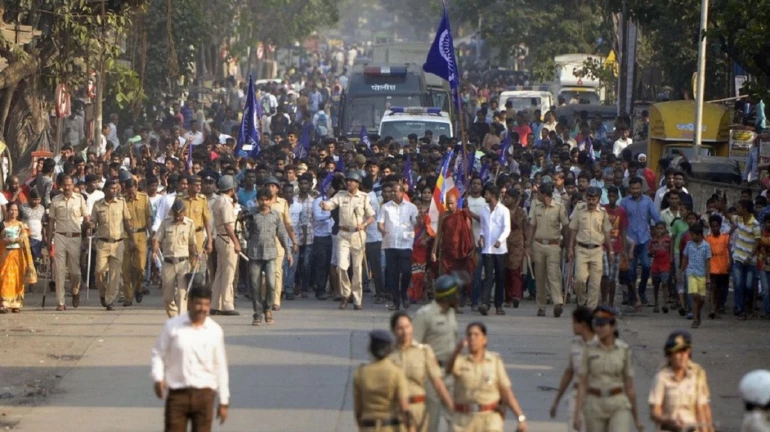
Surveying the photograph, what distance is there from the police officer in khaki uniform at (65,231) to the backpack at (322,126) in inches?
806

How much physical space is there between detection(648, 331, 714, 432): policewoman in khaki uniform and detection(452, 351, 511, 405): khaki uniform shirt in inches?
36.6

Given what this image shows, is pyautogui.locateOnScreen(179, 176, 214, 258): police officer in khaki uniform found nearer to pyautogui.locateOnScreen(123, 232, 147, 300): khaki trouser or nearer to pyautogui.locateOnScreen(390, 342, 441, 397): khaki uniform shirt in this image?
pyautogui.locateOnScreen(123, 232, 147, 300): khaki trouser

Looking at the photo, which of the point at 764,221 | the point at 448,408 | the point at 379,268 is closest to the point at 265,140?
the point at 379,268

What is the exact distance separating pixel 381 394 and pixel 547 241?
29.8ft

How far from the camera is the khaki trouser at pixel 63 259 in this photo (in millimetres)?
18078

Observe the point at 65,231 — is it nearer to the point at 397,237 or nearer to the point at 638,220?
the point at 397,237

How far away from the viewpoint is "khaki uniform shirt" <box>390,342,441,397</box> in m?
9.53

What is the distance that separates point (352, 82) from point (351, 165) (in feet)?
35.6

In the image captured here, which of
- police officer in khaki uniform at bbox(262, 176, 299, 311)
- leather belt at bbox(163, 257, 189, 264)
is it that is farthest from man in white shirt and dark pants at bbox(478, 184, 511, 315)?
leather belt at bbox(163, 257, 189, 264)

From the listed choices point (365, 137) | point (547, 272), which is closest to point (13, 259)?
point (547, 272)

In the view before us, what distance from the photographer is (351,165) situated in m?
23.2

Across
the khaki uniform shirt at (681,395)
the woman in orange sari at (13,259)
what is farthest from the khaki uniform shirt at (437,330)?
the woman in orange sari at (13,259)

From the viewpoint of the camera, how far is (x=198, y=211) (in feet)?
57.6

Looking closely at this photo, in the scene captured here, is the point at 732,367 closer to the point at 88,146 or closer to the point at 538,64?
the point at 88,146
